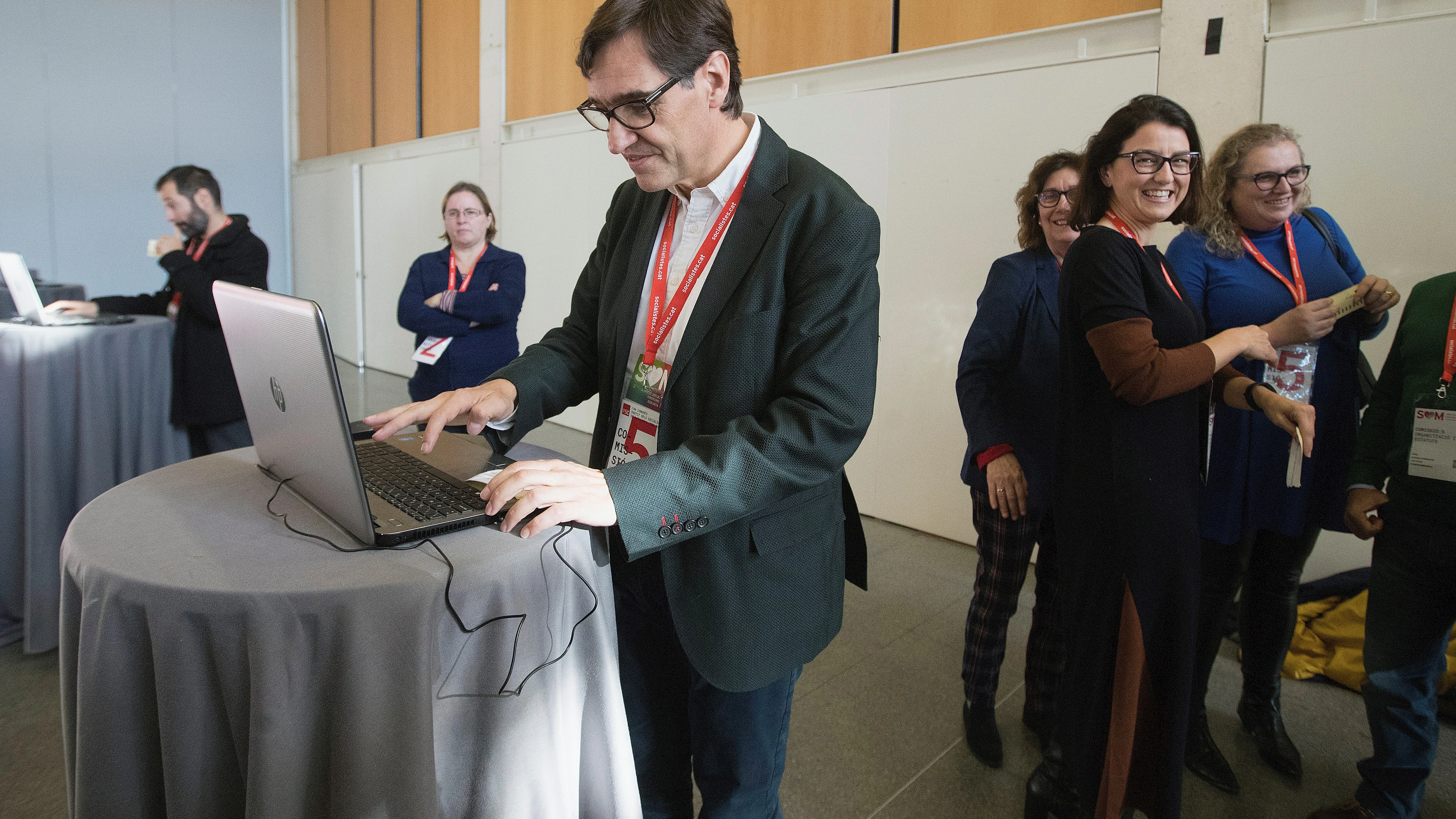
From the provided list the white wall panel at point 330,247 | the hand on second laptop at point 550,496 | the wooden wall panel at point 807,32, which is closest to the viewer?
the hand on second laptop at point 550,496

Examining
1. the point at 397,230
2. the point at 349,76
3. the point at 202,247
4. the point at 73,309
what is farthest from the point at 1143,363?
the point at 349,76

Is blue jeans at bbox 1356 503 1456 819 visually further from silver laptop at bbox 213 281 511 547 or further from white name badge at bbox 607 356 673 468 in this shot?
silver laptop at bbox 213 281 511 547

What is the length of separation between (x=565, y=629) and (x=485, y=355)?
2384 millimetres

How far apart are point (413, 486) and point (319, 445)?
22cm

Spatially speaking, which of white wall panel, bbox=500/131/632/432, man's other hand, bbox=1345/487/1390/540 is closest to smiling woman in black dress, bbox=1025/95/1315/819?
man's other hand, bbox=1345/487/1390/540

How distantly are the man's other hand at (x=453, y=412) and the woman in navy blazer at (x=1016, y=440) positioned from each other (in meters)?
1.28

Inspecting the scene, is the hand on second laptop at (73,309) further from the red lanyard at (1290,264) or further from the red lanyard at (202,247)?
the red lanyard at (1290,264)

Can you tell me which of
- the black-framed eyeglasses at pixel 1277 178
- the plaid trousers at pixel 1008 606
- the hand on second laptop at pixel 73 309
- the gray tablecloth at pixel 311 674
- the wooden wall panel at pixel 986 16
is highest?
the wooden wall panel at pixel 986 16

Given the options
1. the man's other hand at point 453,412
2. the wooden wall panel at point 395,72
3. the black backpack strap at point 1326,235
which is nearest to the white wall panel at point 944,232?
the black backpack strap at point 1326,235

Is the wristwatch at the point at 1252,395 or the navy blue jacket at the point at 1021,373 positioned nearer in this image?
the wristwatch at the point at 1252,395

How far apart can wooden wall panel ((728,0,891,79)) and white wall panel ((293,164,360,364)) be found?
5567 millimetres

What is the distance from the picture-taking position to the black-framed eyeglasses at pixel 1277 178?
188 cm

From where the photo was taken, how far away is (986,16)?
133 inches

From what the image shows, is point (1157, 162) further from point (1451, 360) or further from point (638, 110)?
point (638, 110)
